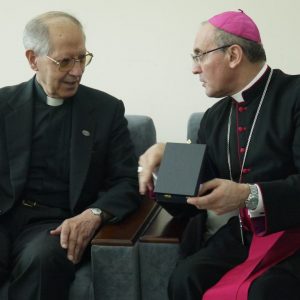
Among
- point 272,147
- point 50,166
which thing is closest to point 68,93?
point 50,166

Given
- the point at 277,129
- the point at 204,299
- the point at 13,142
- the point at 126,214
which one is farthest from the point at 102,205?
the point at 277,129

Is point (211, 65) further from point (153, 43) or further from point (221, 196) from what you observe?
point (153, 43)

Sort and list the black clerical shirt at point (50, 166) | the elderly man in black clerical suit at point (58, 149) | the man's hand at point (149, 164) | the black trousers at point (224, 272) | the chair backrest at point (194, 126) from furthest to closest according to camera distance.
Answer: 1. the chair backrest at point (194, 126)
2. the black clerical shirt at point (50, 166)
3. the elderly man in black clerical suit at point (58, 149)
4. the man's hand at point (149, 164)
5. the black trousers at point (224, 272)

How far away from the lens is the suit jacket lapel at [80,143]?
2160mm

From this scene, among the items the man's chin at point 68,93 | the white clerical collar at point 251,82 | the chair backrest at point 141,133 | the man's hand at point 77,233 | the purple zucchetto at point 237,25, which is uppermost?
the purple zucchetto at point 237,25

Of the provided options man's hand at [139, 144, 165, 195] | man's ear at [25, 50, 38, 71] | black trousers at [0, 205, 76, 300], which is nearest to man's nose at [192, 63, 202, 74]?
man's hand at [139, 144, 165, 195]

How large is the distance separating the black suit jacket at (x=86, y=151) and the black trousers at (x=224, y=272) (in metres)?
0.41

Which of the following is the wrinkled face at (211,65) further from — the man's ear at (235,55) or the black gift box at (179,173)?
the black gift box at (179,173)

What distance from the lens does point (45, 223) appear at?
6.98 ft

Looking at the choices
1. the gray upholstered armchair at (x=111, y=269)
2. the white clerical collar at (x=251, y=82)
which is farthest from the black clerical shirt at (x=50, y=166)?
the white clerical collar at (x=251, y=82)

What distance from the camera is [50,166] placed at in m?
2.21

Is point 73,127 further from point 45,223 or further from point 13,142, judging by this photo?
point 45,223

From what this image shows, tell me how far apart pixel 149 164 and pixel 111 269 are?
1.34 feet

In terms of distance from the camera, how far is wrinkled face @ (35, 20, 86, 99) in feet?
6.90
